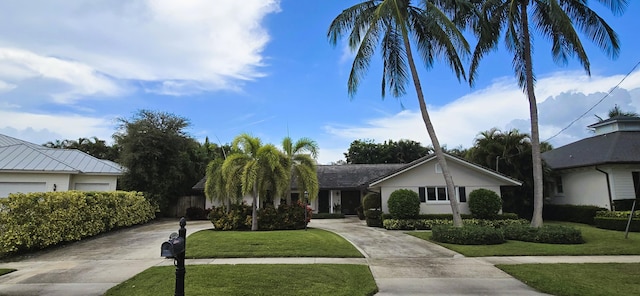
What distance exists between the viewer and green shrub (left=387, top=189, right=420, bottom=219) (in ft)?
58.4

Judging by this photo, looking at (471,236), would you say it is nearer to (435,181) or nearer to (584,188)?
(435,181)

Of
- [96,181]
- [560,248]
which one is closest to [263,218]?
[560,248]

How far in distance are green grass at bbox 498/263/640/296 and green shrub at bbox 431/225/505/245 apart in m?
3.75

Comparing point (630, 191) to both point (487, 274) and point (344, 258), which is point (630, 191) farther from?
point (344, 258)

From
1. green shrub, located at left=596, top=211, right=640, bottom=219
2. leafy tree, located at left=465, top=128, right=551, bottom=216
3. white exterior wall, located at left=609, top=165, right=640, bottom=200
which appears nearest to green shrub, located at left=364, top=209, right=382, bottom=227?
leafy tree, located at left=465, top=128, right=551, bottom=216

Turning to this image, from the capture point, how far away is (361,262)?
29.0 ft

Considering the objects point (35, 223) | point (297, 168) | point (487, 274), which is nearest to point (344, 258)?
point (487, 274)

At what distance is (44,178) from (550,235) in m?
24.9

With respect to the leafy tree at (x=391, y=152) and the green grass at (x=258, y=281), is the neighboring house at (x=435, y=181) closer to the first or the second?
the green grass at (x=258, y=281)

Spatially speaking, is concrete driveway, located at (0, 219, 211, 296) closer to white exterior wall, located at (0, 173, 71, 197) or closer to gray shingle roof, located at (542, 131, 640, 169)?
white exterior wall, located at (0, 173, 71, 197)

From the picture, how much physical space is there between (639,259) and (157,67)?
56.4ft

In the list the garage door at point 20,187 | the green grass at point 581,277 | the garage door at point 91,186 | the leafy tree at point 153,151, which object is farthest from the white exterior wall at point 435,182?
the garage door at point 20,187

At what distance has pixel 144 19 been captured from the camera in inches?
447

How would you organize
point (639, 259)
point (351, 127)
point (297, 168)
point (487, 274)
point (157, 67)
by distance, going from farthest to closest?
point (351, 127) → point (297, 168) → point (157, 67) → point (639, 259) → point (487, 274)
